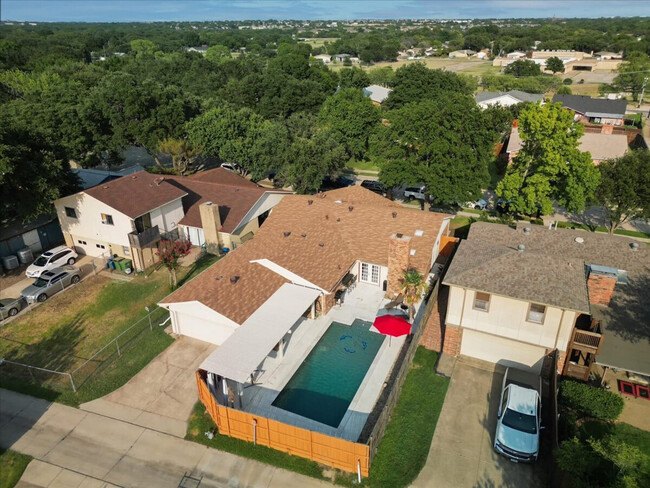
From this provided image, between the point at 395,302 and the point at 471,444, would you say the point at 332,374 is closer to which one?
the point at 395,302

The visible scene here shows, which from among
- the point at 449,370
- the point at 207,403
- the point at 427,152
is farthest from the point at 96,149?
the point at 449,370

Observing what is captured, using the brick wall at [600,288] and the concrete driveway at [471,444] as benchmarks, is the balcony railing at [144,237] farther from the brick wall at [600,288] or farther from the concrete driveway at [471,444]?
the brick wall at [600,288]

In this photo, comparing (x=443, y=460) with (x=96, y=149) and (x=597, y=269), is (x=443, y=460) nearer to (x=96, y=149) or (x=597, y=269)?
(x=597, y=269)

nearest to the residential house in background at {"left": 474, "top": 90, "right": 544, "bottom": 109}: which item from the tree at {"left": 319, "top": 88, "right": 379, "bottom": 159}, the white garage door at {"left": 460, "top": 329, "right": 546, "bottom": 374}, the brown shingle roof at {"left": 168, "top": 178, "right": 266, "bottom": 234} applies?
the tree at {"left": 319, "top": 88, "right": 379, "bottom": 159}

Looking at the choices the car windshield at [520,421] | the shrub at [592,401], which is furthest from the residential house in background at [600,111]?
the car windshield at [520,421]

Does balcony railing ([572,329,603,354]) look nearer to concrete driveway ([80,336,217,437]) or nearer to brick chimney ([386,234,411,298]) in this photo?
brick chimney ([386,234,411,298])

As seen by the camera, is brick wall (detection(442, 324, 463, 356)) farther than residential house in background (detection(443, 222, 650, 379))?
Yes

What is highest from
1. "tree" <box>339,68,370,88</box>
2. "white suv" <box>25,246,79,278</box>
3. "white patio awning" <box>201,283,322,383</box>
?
"tree" <box>339,68,370,88</box>
